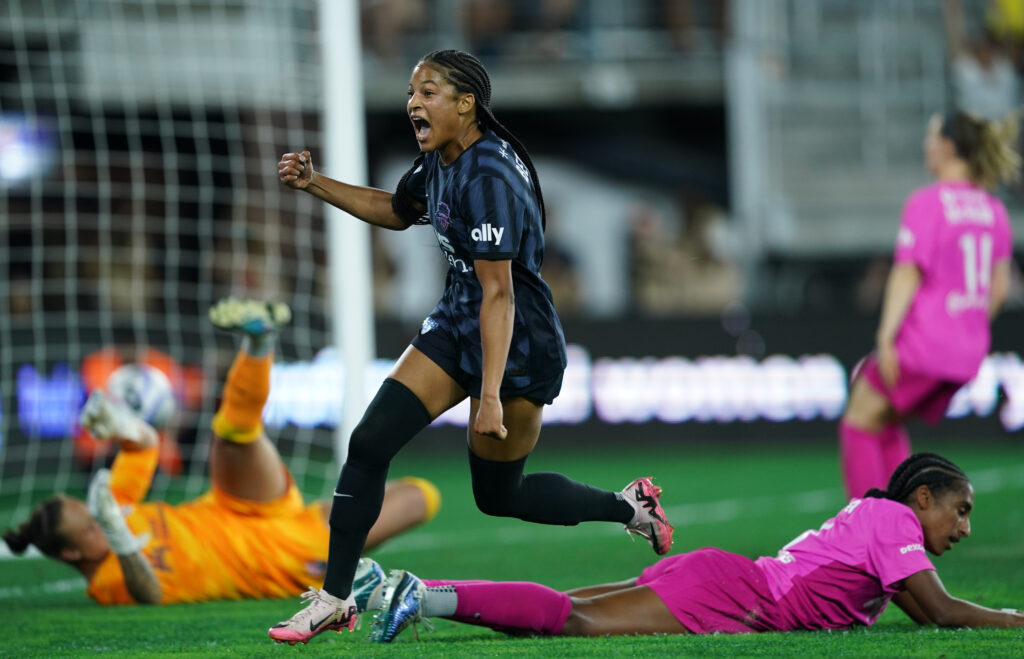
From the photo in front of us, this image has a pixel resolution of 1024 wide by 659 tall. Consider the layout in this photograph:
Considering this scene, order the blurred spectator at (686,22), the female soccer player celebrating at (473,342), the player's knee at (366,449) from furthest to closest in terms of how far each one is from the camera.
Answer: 1. the blurred spectator at (686,22)
2. the player's knee at (366,449)
3. the female soccer player celebrating at (473,342)

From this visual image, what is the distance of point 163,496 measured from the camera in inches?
407

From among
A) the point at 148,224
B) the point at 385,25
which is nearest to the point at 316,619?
the point at 148,224

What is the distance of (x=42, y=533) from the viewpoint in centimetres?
556

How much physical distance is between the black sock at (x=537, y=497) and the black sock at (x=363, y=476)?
293 mm

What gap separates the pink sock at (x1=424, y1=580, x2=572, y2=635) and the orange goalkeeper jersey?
4.89 ft

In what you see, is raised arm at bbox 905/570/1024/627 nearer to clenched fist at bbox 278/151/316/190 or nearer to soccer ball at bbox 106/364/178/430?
clenched fist at bbox 278/151/316/190

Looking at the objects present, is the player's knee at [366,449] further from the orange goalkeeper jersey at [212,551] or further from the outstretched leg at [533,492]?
the orange goalkeeper jersey at [212,551]

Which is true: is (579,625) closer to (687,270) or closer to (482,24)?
(687,270)

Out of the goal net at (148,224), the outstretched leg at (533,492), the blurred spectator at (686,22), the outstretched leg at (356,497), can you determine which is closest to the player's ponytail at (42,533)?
the outstretched leg at (356,497)

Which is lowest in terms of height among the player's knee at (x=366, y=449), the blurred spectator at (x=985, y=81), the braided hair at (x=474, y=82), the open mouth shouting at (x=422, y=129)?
the player's knee at (x=366, y=449)

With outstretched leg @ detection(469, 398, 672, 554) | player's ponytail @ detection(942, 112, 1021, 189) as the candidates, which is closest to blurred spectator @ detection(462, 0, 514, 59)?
Result: player's ponytail @ detection(942, 112, 1021, 189)

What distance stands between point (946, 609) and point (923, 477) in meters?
0.46

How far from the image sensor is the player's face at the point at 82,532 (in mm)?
5551

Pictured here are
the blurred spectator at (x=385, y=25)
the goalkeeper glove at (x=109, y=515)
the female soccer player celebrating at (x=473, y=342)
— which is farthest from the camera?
the blurred spectator at (x=385, y=25)
